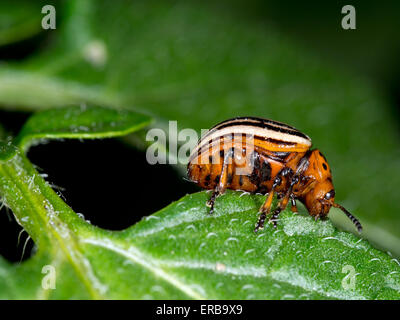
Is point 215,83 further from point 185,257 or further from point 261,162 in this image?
point 185,257

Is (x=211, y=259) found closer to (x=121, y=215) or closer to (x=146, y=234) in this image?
(x=146, y=234)

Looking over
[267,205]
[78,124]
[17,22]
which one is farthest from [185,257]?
[17,22]

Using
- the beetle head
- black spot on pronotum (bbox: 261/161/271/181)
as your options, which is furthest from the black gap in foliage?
the beetle head

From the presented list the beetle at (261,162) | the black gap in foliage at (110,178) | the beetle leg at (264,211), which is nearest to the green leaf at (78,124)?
the black gap in foliage at (110,178)

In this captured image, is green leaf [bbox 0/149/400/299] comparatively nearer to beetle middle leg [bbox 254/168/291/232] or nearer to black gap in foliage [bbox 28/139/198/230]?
beetle middle leg [bbox 254/168/291/232]

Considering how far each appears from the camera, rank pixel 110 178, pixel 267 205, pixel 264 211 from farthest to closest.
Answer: pixel 110 178 → pixel 267 205 → pixel 264 211

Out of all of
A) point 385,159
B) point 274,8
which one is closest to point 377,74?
point 274,8

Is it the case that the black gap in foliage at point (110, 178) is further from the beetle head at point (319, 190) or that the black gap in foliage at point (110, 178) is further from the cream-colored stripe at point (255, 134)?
the beetle head at point (319, 190)
